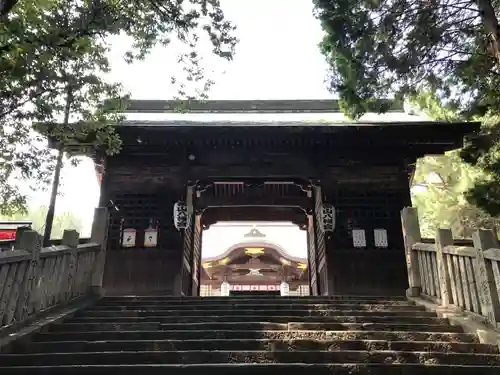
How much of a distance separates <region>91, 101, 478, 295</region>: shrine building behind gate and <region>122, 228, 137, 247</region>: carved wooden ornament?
0.03 m

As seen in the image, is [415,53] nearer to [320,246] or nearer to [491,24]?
[491,24]

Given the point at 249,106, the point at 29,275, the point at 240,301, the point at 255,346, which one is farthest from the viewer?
the point at 249,106

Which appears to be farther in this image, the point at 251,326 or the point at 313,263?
the point at 313,263

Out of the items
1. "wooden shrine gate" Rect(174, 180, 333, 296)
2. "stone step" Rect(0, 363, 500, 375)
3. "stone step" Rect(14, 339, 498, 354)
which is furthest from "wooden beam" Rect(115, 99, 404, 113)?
"stone step" Rect(0, 363, 500, 375)

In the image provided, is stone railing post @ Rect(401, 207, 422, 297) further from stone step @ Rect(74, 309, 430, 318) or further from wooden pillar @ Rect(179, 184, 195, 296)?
wooden pillar @ Rect(179, 184, 195, 296)

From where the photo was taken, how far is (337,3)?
8.87m

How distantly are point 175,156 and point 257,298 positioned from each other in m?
5.30

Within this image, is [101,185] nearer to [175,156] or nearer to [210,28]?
[175,156]

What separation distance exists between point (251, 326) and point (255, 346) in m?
0.77

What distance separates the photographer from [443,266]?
23.4ft

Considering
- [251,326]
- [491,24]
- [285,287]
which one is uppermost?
[491,24]

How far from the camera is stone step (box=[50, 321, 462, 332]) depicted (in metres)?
5.99

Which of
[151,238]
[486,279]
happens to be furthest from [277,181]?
[486,279]

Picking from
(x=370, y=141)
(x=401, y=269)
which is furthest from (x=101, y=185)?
(x=401, y=269)
